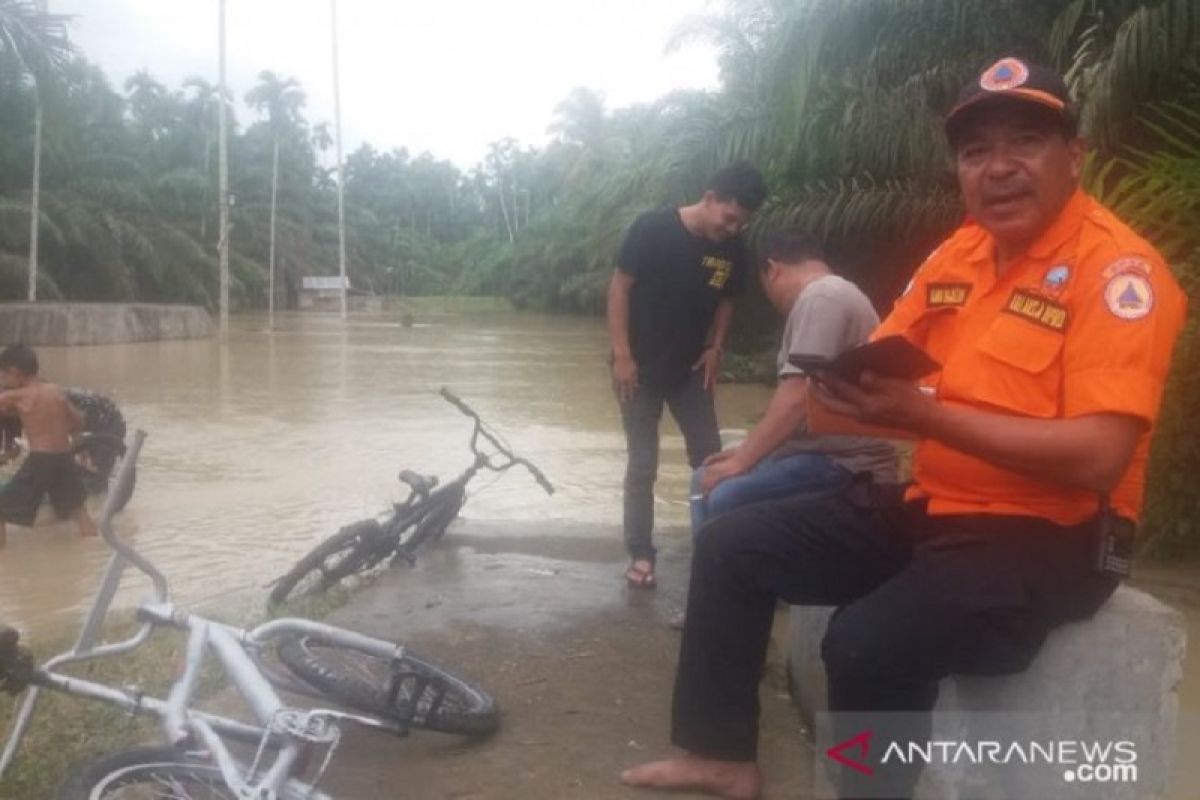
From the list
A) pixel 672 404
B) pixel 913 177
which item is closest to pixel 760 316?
pixel 913 177

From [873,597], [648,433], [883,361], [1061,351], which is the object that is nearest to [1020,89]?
[1061,351]

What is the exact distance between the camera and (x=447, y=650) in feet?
12.9

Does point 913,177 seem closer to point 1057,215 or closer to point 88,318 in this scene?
point 1057,215

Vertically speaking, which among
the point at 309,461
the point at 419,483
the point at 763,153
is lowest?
the point at 309,461

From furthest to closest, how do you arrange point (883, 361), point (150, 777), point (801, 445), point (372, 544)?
point (372, 544) → point (801, 445) → point (150, 777) → point (883, 361)

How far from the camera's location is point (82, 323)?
1077 inches

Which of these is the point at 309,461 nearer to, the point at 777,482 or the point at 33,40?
the point at 777,482

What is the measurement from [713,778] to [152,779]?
1.21 metres

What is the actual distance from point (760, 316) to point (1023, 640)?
63.6ft

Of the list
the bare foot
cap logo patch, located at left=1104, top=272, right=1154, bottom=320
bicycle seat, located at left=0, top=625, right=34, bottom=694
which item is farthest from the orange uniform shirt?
bicycle seat, located at left=0, top=625, right=34, bottom=694

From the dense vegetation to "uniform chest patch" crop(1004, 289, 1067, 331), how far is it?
123 inches

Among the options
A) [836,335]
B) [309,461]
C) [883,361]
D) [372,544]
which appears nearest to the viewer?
[883,361]

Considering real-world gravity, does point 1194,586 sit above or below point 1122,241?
below

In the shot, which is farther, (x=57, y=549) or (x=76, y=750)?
(x=57, y=549)
